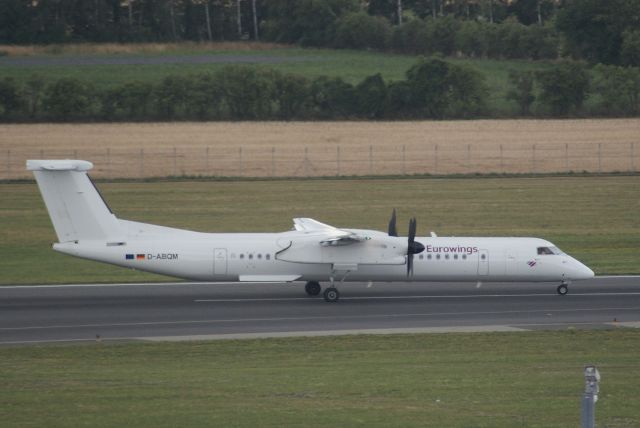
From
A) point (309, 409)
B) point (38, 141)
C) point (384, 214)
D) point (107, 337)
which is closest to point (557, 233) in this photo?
point (384, 214)

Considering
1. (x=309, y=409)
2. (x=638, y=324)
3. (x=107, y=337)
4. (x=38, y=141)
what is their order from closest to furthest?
1. (x=309, y=409)
2. (x=107, y=337)
3. (x=638, y=324)
4. (x=38, y=141)

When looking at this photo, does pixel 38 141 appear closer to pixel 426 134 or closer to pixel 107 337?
pixel 426 134

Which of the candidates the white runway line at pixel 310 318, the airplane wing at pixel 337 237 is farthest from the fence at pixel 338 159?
the white runway line at pixel 310 318

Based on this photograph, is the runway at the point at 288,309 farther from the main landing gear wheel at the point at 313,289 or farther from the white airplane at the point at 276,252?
the white airplane at the point at 276,252

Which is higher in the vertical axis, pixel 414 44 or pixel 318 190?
pixel 414 44

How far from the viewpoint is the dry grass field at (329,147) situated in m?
71.1

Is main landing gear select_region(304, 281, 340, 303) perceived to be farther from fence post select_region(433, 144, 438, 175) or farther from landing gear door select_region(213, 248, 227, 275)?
fence post select_region(433, 144, 438, 175)

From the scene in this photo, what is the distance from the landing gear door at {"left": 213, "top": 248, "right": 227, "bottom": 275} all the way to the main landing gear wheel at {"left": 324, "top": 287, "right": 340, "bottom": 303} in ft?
10.9

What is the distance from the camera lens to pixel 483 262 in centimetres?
3525

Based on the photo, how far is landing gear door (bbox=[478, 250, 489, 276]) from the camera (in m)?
35.2

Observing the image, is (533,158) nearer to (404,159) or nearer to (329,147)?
(404,159)

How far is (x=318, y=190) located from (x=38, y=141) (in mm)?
23462

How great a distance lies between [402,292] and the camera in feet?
120

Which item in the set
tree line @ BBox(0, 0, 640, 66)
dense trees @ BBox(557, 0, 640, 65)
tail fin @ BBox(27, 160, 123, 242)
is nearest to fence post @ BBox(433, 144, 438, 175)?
tree line @ BBox(0, 0, 640, 66)
